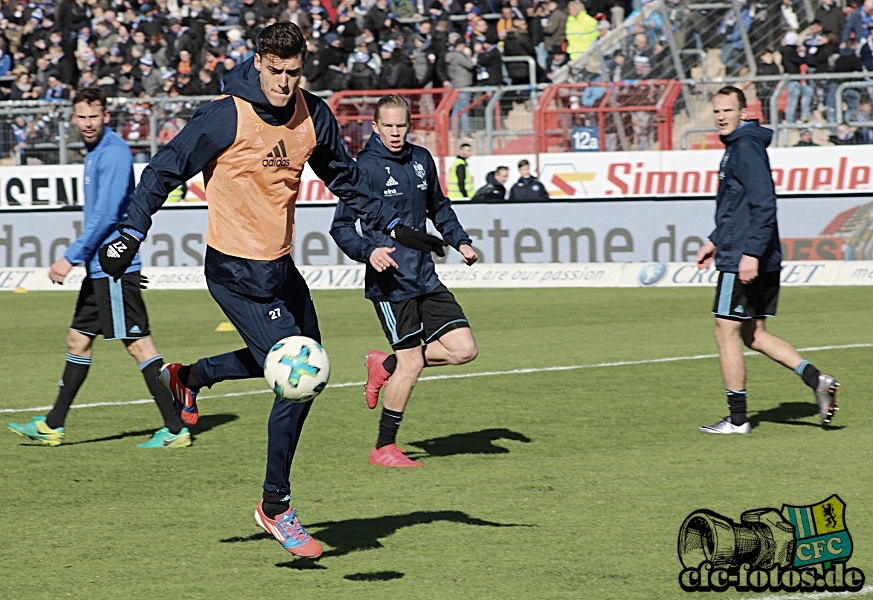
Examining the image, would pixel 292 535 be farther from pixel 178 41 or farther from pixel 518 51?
pixel 178 41

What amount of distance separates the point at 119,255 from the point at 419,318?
2.86 meters

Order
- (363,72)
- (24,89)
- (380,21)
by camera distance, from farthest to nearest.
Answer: (24,89)
(380,21)
(363,72)

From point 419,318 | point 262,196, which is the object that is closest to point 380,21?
point 419,318

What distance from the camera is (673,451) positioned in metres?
8.20

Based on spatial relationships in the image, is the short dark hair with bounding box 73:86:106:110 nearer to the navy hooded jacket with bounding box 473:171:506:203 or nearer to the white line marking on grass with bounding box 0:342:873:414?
the white line marking on grass with bounding box 0:342:873:414

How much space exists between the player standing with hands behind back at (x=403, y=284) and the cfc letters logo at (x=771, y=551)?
220 centimetres

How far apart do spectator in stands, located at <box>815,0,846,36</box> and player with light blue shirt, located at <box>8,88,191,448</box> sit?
18.5m

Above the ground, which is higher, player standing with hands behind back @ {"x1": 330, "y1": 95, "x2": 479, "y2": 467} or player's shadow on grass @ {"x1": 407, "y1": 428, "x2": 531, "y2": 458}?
player standing with hands behind back @ {"x1": 330, "y1": 95, "x2": 479, "y2": 467}

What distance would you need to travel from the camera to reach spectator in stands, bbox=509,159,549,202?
73.1ft

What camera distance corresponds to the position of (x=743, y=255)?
8.48 metres

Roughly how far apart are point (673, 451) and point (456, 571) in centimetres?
294

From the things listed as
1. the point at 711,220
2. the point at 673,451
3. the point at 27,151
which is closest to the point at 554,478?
the point at 673,451

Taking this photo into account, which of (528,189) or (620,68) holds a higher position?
(620,68)

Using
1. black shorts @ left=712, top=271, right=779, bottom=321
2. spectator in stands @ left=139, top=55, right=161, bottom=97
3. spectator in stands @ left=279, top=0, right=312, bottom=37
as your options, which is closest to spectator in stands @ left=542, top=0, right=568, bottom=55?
spectator in stands @ left=279, top=0, right=312, bottom=37
